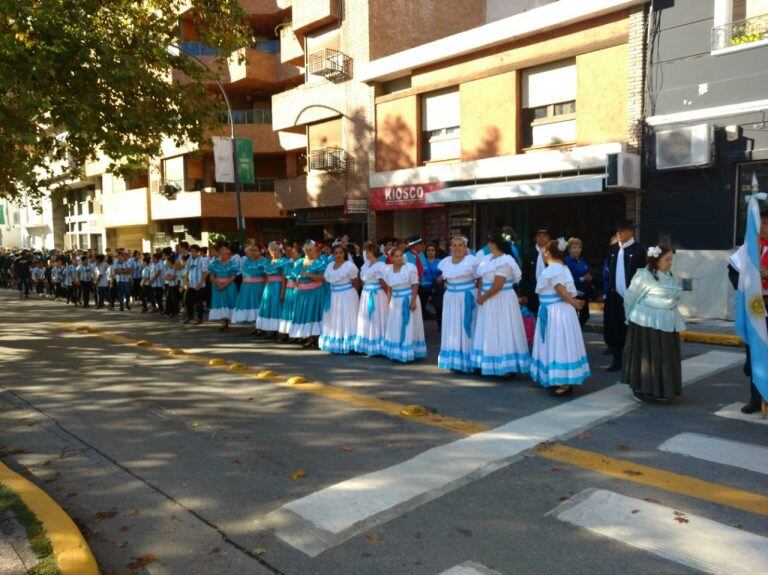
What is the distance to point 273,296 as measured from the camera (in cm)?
1160

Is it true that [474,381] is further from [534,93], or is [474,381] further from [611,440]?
[534,93]

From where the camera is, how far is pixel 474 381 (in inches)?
301

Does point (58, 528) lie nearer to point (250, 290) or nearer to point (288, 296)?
point (288, 296)

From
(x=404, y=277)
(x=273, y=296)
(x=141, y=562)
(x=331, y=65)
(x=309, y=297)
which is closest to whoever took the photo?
(x=141, y=562)

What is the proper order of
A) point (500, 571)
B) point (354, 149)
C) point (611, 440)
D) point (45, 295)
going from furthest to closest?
point (45, 295) → point (354, 149) → point (611, 440) → point (500, 571)

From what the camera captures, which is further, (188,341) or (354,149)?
(354,149)

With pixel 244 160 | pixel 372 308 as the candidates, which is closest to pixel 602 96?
pixel 372 308

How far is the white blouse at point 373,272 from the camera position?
9.30 meters

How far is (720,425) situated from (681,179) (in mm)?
9399

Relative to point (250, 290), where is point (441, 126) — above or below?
above

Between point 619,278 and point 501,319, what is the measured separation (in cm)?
181

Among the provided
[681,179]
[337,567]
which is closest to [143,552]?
[337,567]

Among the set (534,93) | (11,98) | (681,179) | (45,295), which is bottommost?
(45,295)

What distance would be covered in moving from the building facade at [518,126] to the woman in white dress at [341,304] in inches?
273
